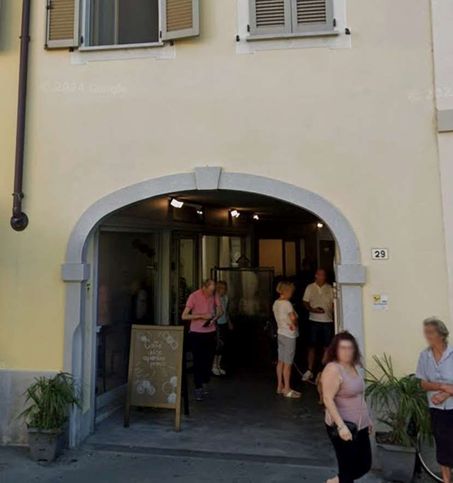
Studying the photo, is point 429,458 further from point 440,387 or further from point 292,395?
point 292,395

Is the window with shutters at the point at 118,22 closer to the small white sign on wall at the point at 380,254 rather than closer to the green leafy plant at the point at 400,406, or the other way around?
the small white sign on wall at the point at 380,254

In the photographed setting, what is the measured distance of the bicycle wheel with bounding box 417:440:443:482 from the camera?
15.1ft

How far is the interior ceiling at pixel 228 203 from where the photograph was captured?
7.00m

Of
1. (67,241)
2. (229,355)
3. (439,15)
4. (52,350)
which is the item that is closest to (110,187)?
(67,241)

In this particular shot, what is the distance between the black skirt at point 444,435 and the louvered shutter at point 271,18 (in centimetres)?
417

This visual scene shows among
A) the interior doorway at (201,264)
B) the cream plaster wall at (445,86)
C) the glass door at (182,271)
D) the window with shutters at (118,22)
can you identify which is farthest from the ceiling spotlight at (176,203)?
the cream plaster wall at (445,86)

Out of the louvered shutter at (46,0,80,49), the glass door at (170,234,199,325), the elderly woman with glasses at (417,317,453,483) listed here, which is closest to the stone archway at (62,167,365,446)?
the elderly woman with glasses at (417,317,453,483)

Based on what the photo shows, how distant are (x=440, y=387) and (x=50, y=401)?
376cm

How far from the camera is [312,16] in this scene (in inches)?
215

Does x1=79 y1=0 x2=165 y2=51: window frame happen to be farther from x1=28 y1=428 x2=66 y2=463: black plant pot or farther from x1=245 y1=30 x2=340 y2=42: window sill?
x1=28 y1=428 x2=66 y2=463: black plant pot

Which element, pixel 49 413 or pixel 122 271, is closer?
pixel 49 413

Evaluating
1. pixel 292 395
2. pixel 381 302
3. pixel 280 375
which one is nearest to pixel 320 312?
pixel 280 375

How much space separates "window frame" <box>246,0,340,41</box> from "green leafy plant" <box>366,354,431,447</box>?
3592mm

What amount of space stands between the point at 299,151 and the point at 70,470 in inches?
157
